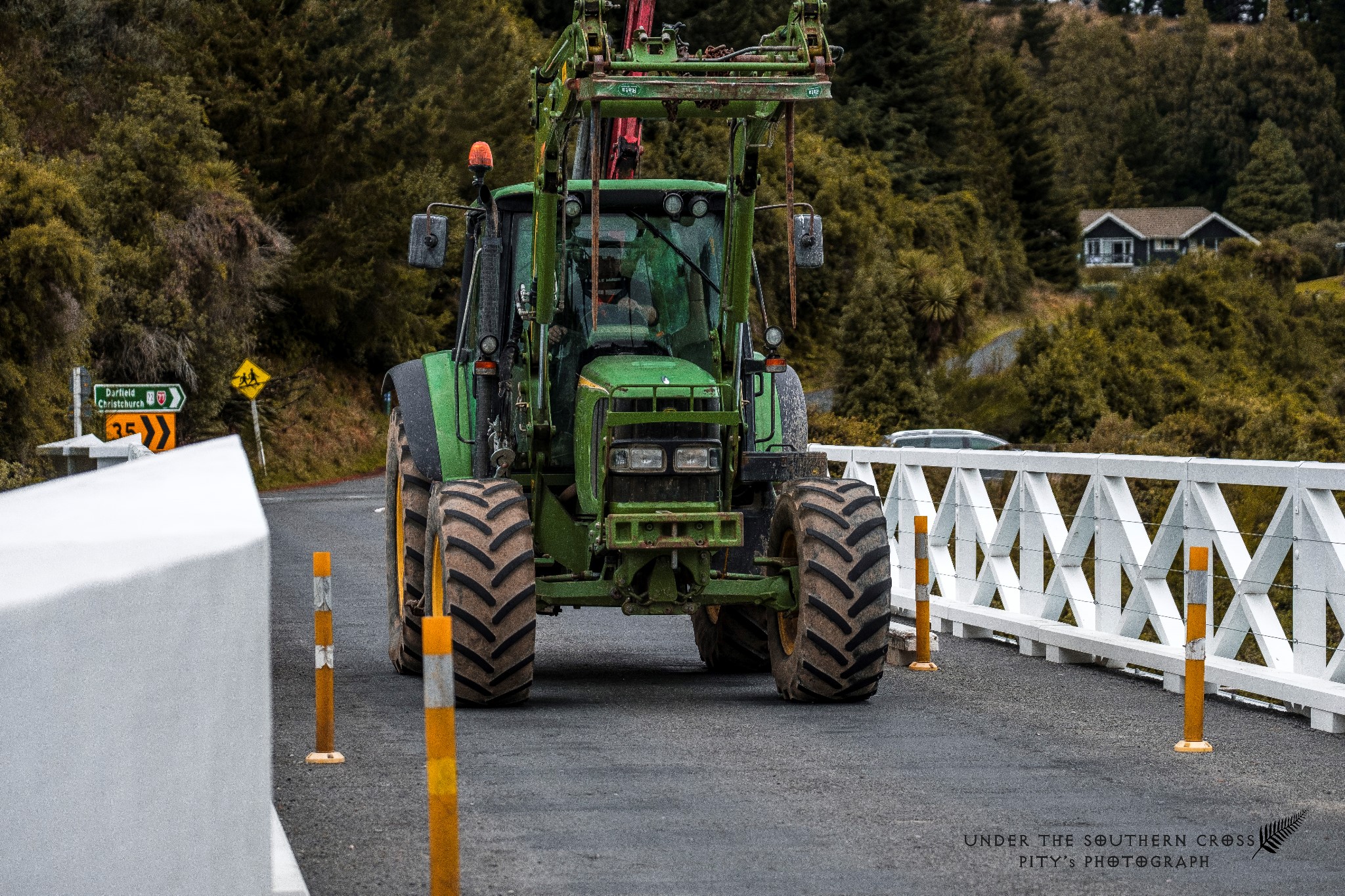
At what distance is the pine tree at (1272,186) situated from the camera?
149 m

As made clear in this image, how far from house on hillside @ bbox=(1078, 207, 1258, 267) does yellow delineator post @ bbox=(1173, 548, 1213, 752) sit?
144m

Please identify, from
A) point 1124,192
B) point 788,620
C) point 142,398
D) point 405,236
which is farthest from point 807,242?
point 1124,192

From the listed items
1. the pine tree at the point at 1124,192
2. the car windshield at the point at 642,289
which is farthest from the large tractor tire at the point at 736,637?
the pine tree at the point at 1124,192

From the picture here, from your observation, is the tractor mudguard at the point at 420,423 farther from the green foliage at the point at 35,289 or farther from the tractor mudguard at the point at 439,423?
the green foliage at the point at 35,289

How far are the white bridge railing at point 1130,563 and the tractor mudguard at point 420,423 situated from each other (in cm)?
435

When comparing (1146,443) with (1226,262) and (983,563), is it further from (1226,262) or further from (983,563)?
(1226,262)

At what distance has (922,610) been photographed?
11.9 meters

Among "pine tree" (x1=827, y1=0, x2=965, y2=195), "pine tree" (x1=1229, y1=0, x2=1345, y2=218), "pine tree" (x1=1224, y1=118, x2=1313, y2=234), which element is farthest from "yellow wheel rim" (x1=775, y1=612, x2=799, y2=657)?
"pine tree" (x1=1229, y1=0, x2=1345, y2=218)

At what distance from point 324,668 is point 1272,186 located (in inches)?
6040

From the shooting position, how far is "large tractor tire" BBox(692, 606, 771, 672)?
449 inches

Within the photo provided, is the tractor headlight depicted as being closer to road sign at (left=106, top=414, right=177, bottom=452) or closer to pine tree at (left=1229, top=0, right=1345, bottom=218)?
road sign at (left=106, top=414, right=177, bottom=452)

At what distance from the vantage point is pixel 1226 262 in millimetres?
84625

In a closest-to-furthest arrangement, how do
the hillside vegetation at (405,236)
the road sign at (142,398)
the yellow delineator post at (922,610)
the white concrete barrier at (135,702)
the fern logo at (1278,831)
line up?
the white concrete barrier at (135,702), the fern logo at (1278,831), the yellow delineator post at (922,610), the road sign at (142,398), the hillside vegetation at (405,236)

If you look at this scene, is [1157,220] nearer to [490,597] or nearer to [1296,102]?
[1296,102]
